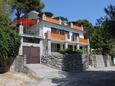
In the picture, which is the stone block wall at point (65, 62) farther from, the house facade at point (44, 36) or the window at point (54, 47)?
the window at point (54, 47)

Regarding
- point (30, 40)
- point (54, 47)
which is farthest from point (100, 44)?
point (30, 40)

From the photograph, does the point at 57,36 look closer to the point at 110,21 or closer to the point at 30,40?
the point at 30,40

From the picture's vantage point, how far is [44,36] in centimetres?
4066

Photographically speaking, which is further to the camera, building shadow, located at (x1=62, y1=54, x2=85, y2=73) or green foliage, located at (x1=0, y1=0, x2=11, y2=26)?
building shadow, located at (x1=62, y1=54, x2=85, y2=73)

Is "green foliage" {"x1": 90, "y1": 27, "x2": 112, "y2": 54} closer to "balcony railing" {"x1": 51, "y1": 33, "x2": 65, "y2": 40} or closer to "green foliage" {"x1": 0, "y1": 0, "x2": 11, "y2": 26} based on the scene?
"balcony railing" {"x1": 51, "y1": 33, "x2": 65, "y2": 40}

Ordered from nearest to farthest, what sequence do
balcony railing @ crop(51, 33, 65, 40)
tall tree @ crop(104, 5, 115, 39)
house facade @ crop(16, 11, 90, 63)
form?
tall tree @ crop(104, 5, 115, 39)
house facade @ crop(16, 11, 90, 63)
balcony railing @ crop(51, 33, 65, 40)

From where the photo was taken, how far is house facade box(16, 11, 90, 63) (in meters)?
35.2

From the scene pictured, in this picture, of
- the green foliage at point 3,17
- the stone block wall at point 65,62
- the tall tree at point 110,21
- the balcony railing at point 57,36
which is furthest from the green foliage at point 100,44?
the tall tree at point 110,21

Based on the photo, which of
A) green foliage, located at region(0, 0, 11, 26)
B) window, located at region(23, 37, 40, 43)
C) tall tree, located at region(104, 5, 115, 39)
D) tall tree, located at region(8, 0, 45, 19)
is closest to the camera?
tall tree, located at region(104, 5, 115, 39)

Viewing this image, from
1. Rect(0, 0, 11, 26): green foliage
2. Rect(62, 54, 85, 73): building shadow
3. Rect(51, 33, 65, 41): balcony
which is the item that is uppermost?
Rect(0, 0, 11, 26): green foliage

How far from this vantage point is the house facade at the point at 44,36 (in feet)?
116

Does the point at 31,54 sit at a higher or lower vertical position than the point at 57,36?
lower

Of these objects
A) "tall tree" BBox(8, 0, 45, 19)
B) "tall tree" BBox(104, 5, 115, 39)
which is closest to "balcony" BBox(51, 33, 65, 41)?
"tall tree" BBox(8, 0, 45, 19)

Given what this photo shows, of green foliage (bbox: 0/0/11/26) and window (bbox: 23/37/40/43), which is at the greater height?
green foliage (bbox: 0/0/11/26)
